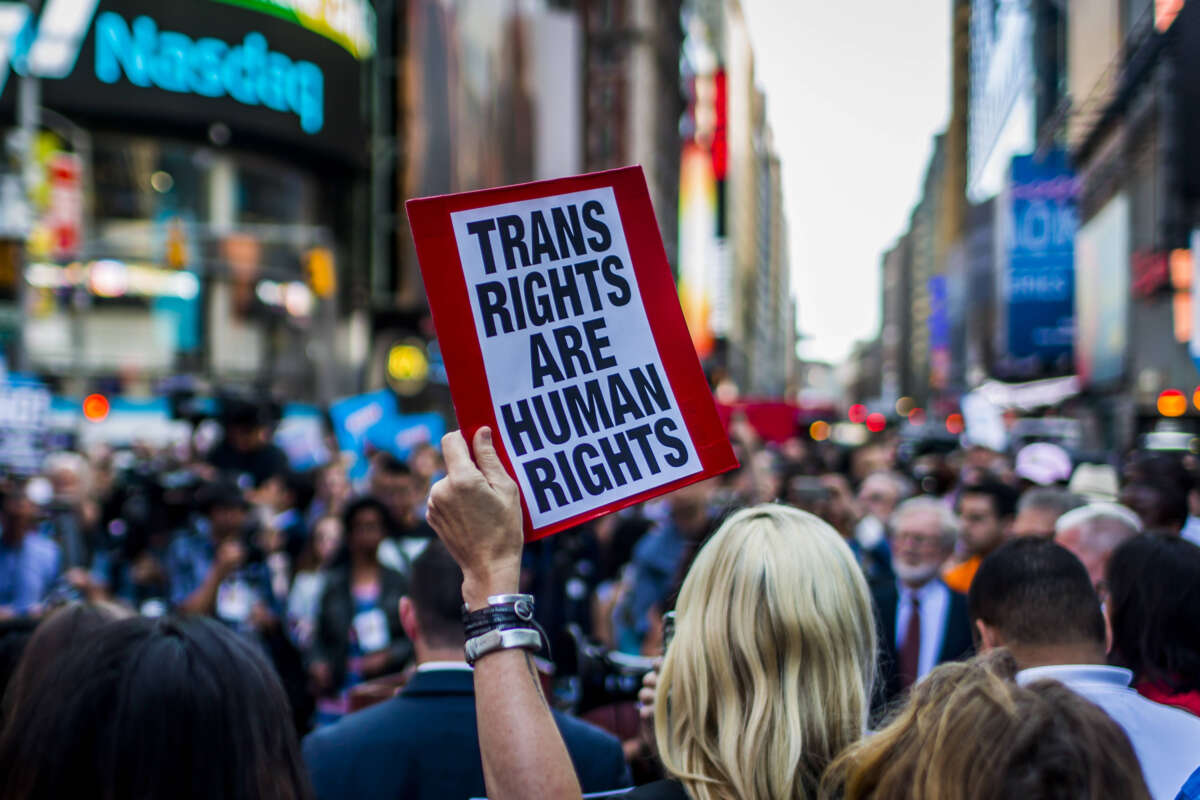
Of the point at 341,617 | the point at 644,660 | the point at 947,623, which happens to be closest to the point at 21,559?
the point at 341,617

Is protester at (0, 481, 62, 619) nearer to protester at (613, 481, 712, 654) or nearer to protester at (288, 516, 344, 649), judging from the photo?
protester at (288, 516, 344, 649)

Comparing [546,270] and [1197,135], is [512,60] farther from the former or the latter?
[546,270]

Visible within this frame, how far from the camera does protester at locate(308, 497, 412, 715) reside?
627 centimetres

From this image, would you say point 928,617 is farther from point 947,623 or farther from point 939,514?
point 939,514

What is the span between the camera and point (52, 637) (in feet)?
9.70

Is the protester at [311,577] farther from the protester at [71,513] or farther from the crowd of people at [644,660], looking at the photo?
the protester at [71,513]

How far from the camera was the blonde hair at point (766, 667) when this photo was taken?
2.31m

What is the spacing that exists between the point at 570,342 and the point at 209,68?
29.6m

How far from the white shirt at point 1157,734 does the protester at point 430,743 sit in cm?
121

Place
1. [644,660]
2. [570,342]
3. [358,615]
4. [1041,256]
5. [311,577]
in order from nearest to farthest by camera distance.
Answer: [570,342]
[644,660]
[358,615]
[311,577]
[1041,256]

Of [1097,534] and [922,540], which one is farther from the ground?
[1097,534]

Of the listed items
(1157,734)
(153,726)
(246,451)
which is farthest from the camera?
(246,451)

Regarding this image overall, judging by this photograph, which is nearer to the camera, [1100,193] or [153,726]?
[153,726]

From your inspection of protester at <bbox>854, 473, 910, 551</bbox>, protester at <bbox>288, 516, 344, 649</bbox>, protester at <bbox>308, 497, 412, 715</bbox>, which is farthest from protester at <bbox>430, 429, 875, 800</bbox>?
protester at <bbox>854, 473, 910, 551</bbox>
